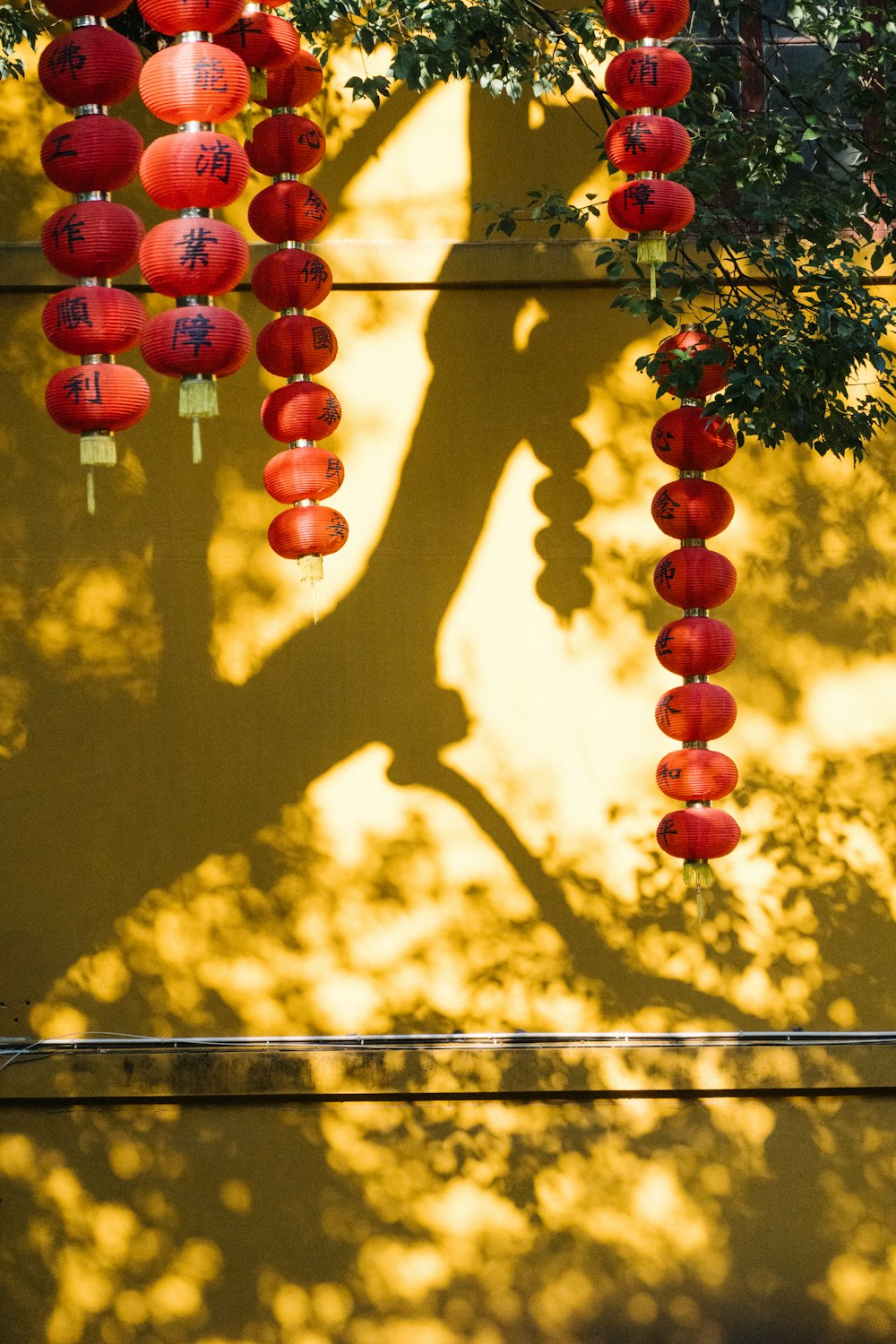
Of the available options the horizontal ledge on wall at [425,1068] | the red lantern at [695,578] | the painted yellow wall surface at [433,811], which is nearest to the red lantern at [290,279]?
the painted yellow wall surface at [433,811]

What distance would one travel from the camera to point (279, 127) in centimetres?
494

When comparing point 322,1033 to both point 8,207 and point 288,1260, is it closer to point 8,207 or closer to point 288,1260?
point 288,1260

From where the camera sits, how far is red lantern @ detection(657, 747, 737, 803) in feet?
17.1

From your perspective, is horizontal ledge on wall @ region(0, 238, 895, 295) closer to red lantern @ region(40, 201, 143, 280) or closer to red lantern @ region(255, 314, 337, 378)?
red lantern @ region(255, 314, 337, 378)

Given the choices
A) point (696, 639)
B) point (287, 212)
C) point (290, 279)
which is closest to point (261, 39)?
point (287, 212)

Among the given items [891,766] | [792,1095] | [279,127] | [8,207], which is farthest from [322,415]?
[792,1095]

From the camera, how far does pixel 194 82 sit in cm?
414

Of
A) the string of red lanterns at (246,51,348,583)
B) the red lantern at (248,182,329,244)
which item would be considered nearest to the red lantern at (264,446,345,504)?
the string of red lanterns at (246,51,348,583)

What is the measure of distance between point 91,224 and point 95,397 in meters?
0.50

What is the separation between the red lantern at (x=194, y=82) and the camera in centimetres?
415

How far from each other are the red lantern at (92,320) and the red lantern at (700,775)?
8.02ft

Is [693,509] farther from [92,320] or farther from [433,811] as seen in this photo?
[92,320]

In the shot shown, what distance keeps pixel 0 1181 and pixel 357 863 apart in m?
1.99

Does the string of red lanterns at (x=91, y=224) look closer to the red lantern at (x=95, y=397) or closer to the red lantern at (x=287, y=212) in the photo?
the red lantern at (x=95, y=397)
